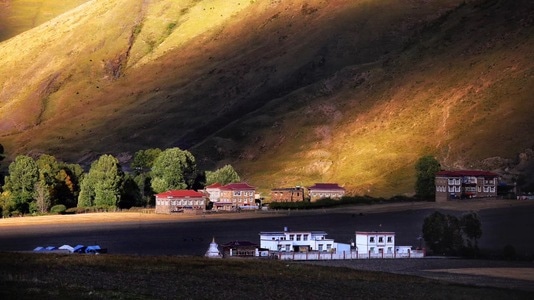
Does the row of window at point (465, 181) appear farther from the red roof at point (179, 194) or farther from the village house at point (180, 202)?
the red roof at point (179, 194)

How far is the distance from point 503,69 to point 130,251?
10491 cm

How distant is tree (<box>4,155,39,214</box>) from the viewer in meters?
158

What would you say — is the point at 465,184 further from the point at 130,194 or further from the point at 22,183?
the point at 22,183

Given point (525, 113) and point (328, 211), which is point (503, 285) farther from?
point (525, 113)

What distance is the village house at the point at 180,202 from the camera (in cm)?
15788

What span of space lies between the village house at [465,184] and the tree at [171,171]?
44233mm

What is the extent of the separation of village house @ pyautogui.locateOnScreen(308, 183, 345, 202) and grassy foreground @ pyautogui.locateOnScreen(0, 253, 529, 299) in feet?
242

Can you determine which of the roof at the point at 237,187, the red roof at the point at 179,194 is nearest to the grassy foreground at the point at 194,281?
the red roof at the point at 179,194

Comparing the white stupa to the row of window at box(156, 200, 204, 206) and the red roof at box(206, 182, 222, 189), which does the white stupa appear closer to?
the row of window at box(156, 200, 204, 206)

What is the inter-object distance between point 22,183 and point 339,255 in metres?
72.8

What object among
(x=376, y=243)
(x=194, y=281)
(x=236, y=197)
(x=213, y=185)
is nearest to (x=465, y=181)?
(x=236, y=197)

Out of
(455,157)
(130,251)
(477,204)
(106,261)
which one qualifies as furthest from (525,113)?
(106,261)

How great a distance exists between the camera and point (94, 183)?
164m

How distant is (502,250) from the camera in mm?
102000
